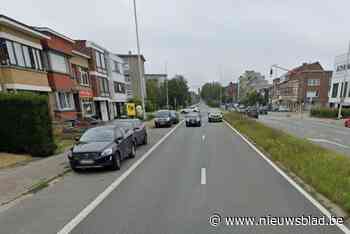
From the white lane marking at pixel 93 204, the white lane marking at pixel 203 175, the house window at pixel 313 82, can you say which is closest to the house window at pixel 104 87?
the white lane marking at pixel 93 204

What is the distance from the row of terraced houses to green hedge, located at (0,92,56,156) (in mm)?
5255

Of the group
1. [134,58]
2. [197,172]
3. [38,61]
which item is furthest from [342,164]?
[134,58]

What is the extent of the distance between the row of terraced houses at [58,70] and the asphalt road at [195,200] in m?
12.5

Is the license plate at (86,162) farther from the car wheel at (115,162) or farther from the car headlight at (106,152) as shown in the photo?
the car wheel at (115,162)

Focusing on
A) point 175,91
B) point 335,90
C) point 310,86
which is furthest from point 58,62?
point 310,86

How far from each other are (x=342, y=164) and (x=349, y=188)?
6.22ft

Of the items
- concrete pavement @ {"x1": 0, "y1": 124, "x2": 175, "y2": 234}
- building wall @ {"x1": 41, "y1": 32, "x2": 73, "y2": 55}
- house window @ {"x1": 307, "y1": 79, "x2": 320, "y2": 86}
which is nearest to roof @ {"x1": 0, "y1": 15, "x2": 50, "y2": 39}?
building wall @ {"x1": 41, "y1": 32, "x2": 73, "y2": 55}

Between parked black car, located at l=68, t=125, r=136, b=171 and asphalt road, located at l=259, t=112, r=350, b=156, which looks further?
asphalt road, located at l=259, t=112, r=350, b=156

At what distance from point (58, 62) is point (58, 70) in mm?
836

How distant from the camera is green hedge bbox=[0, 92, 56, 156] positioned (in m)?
10.5

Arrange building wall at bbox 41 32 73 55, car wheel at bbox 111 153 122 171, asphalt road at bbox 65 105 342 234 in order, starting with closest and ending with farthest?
asphalt road at bbox 65 105 342 234
car wheel at bbox 111 153 122 171
building wall at bbox 41 32 73 55

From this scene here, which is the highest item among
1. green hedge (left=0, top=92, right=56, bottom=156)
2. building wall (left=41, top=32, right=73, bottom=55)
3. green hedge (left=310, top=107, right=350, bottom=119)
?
building wall (left=41, top=32, right=73, bottom=55)

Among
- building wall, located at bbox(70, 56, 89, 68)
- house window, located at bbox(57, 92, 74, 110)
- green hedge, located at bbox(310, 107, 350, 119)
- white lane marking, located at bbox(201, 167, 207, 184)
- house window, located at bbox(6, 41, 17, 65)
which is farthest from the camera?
green hedge, located at bbox(310, 107, 350, 119)

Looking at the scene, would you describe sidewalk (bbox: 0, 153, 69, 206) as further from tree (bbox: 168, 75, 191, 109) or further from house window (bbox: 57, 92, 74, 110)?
tree (bbox: 168, 75, 191, 109)
